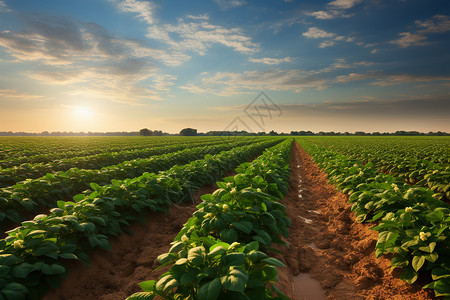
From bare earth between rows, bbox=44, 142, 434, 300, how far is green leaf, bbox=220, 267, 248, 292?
1863 millimetres

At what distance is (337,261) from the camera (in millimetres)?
4027

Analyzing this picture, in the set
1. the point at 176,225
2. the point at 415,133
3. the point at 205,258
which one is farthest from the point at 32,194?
the point at 415,133

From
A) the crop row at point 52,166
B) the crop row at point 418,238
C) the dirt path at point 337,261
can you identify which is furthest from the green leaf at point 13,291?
the crop row at point 52,166

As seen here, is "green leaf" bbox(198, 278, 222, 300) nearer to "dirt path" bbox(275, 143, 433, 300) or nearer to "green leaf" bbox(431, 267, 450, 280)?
"dirt path" bbox(275, 143, 433, 300)

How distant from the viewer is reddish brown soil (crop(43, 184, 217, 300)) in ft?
10.4

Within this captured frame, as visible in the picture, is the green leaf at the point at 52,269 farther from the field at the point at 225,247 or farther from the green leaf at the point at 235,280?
the green leaf at the point at 235,280

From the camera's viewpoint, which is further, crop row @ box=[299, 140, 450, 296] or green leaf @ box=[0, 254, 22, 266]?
crop row @ box=[299, 140, 450, 296]

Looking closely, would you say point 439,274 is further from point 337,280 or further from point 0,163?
point 0,163

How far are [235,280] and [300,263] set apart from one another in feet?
9.98

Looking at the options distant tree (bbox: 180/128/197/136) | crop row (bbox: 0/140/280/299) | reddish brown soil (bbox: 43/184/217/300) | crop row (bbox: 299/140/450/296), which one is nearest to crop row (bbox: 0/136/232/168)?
crop row (bbox: 0/140/280/299)

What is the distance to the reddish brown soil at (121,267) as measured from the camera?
3168 mm

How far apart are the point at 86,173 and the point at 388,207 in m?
7.99

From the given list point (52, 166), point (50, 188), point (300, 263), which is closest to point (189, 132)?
point (52, 166)

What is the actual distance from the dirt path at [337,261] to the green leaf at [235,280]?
6.18 feet
